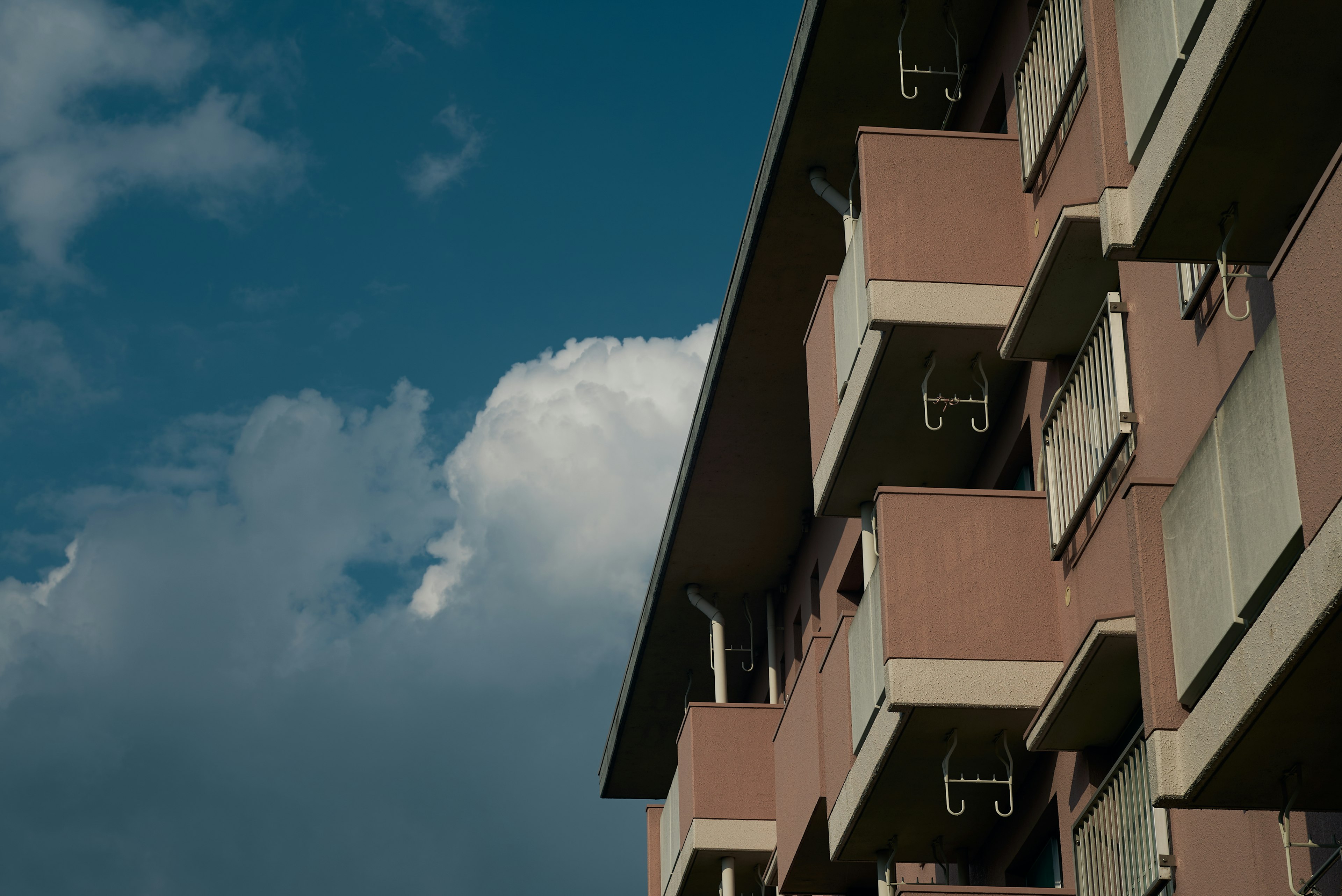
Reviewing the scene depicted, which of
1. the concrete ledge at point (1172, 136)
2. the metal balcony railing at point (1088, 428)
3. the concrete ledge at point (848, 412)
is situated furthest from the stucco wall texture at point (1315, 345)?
the concrete ledge at point (848, 412)

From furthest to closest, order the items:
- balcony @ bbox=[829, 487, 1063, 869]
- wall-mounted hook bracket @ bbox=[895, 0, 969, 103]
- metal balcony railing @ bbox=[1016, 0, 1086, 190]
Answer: wall-mounted hook bracket @ bbox=[895, 0, 969, 103] < balcony @ bbox=[829, 487, 1063, 869] < metal balcony railing @ bbox=[1016, 0, 1086, 190]

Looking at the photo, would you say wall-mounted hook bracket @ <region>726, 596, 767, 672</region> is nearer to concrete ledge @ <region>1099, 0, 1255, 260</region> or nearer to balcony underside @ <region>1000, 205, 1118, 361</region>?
balcony underside @ <region>1000, 205, 1118, 361</region>

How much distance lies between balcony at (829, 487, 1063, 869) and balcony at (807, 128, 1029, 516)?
3.98ft

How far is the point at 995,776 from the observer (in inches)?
634

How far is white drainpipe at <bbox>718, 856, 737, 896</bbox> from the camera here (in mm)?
24203

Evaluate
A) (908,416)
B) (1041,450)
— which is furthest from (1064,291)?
(908,416)

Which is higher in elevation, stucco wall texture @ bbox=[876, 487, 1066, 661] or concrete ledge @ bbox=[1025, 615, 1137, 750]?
stucco wall texture @ bbox=[876, 487, 1066, 661]

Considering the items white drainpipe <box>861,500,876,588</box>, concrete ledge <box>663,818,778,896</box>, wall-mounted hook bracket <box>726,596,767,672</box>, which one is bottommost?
concrete ledge <box>663,818,778,896</box>

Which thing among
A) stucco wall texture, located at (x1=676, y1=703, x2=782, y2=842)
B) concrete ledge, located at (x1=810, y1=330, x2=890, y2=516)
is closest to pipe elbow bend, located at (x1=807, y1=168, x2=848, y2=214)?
concrete ledge, located at (x1=810, y1=330, x2=890, y2=516)

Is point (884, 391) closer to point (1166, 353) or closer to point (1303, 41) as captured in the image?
A: point (1166, 353)

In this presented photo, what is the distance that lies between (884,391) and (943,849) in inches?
162

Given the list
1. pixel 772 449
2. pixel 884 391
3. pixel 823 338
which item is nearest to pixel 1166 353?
pixel 884 391

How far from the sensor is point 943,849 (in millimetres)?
17656

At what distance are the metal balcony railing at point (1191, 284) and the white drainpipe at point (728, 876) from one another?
1292 cm
